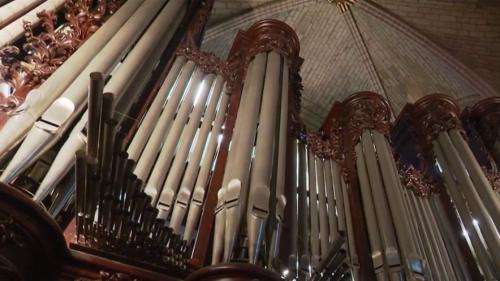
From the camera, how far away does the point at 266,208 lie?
2807mm

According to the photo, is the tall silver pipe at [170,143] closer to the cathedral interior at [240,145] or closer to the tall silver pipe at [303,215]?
the cathedral interior at [240,145]

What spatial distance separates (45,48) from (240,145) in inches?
61.8

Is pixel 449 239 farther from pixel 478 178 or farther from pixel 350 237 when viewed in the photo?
pixel 350 237

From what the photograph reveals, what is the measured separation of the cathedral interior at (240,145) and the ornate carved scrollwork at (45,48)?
0.05ft

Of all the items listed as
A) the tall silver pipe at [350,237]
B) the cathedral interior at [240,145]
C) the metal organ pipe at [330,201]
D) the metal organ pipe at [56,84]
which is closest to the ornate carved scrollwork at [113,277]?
the cathedral interior at [240,145]

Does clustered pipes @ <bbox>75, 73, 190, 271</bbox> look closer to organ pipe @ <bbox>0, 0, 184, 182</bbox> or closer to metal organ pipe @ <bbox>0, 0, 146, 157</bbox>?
organ pipe @ <bbox>0, 0, 184, 182</bbox>

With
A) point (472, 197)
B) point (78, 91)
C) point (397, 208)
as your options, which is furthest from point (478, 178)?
point (78, 91)

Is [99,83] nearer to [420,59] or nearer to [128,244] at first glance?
[128,244]

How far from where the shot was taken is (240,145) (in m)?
3.38

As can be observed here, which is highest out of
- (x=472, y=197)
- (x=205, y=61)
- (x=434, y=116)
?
(x=434, y=116)

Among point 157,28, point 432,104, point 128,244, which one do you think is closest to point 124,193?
point 128,244

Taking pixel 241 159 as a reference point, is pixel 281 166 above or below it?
above

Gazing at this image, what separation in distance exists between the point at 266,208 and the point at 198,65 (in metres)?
2.63

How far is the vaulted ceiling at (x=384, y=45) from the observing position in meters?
7.46
